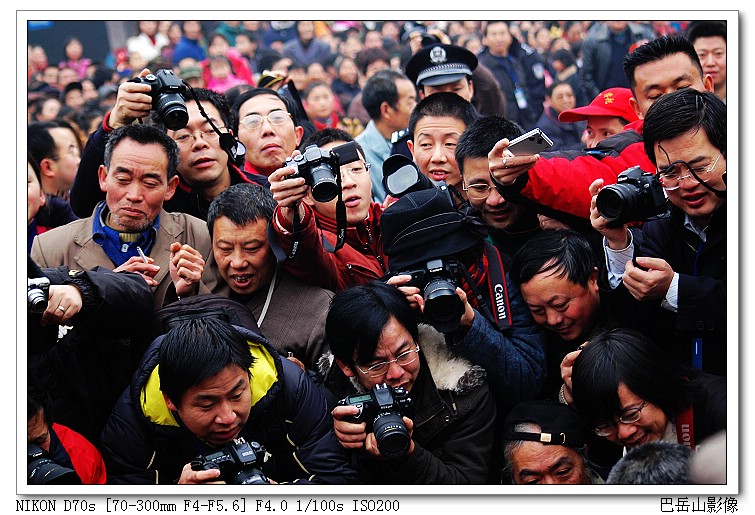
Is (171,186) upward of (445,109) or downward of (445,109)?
downward

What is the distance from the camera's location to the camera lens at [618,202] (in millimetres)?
3029

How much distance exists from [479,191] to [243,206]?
859 millimetres

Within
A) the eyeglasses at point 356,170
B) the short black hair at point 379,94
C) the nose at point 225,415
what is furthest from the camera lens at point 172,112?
the short black hair at point 379,94

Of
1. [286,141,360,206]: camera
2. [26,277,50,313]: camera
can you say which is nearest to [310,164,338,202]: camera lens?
[286,141,360,206]: camera

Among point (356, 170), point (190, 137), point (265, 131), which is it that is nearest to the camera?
point (356, 170)

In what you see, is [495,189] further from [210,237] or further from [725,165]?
[210,237]

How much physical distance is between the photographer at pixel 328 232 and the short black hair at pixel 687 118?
3.44ft

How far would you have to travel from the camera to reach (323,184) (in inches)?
126

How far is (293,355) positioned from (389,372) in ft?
1.39

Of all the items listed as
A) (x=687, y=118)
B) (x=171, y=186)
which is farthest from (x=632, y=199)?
(x=171, y=186)

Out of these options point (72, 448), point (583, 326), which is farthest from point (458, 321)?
point (72, 448)

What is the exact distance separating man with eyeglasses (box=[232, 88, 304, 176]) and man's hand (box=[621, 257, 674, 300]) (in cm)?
186

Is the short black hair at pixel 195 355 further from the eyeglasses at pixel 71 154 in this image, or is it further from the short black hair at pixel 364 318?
the eyeglasses at pixel 71 154

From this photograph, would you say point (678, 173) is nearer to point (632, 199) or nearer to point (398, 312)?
point (632, 199)
